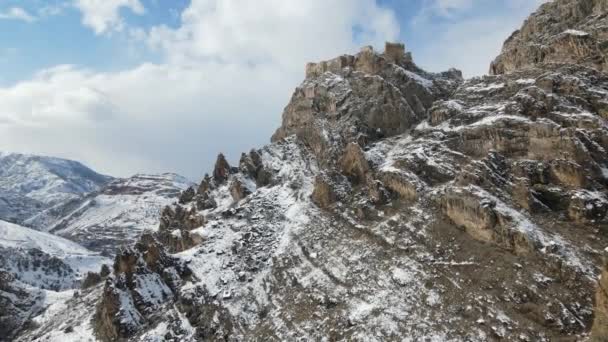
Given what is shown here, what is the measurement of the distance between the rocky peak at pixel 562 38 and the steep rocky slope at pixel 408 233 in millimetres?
593

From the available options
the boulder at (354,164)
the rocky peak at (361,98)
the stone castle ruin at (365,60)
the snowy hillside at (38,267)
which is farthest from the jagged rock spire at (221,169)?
the snowy hillside at (38,267)

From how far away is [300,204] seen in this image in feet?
285

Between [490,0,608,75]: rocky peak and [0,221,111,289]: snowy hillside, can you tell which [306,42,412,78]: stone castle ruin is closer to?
[490,0,608,75]: rocky peak

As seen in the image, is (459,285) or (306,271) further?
(306,271)

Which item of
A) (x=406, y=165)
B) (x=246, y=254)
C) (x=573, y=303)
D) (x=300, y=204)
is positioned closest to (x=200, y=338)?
(x=246, y=254)

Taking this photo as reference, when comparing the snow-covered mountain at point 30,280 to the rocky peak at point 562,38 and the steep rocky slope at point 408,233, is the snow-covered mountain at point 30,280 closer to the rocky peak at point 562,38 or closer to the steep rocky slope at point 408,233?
the steep rocky slope at point 408,233

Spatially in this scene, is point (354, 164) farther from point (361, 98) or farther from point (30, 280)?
point (30, 280)

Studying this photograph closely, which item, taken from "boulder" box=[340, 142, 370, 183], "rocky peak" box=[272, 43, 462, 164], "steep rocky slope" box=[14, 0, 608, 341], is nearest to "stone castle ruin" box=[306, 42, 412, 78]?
"rocky peak" box=[272, 43, 462, 164]

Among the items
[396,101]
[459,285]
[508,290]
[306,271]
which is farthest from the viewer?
[396,101]

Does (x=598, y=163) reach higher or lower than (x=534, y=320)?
higher

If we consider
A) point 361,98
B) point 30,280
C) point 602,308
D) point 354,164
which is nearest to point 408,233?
point 354,164

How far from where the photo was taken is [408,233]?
68250mm

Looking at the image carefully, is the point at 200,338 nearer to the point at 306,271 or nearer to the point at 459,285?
the point at 306,271

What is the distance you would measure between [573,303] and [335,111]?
64.4 metres
